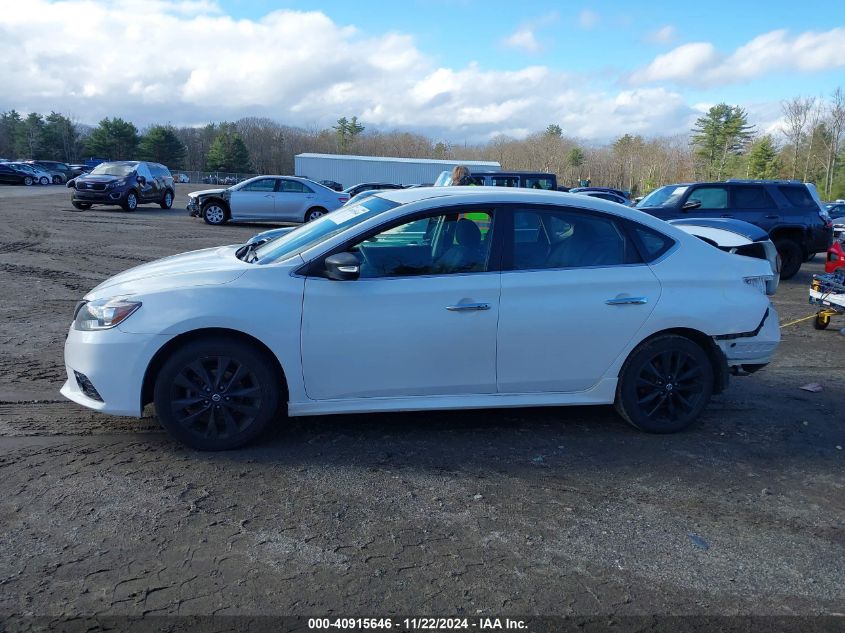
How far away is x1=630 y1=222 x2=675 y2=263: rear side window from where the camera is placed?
4832mm

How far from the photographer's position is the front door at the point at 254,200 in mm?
21766

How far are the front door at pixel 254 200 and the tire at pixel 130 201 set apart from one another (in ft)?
17.4

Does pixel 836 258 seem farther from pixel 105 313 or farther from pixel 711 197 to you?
pixel 105 313

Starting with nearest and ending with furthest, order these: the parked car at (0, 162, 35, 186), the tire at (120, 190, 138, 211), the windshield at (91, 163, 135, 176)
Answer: the tire at (120, 190, 138, 211) → the windshield at (91, 163, 135, 176) → the parked car at (0, 162, 35, 186)

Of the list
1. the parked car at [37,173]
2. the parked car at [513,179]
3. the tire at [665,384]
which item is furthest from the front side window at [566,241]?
the parked car at [37,173]

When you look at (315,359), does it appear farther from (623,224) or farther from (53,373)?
(53,373)

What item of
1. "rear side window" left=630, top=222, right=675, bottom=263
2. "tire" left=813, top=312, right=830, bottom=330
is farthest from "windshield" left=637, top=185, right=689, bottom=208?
"rear side window" left=630, top=222, right=675, bottom=263

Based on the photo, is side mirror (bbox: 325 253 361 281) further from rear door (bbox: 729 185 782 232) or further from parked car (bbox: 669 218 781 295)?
rear door (bbox: 729 185 782 232)

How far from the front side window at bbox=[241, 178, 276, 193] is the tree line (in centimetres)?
6580

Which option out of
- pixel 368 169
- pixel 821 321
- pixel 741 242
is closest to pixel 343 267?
pixel 741 242

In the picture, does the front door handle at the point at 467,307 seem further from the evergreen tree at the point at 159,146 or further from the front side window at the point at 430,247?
the evergreen tree at the point at 159,146

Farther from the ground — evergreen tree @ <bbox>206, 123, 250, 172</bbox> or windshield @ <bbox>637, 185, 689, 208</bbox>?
evergreen tree @ <bbox>206, 123, 250, 172</bbox>

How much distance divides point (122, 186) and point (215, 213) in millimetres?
4935

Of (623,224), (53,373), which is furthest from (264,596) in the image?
(53,373)
